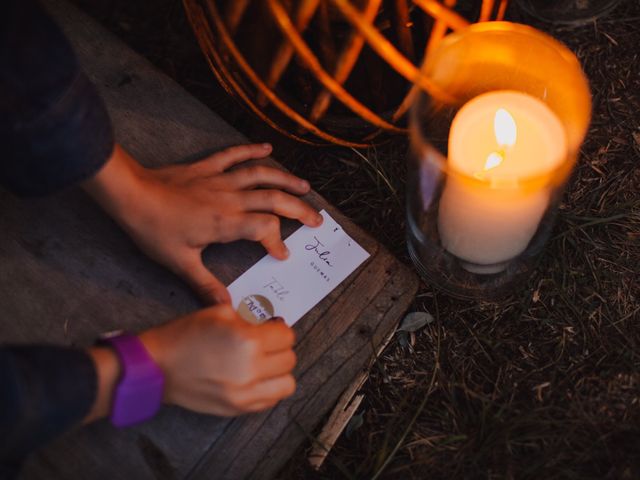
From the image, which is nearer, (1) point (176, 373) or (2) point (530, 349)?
(1) point (176, 373)

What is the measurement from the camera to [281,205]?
1.10 m

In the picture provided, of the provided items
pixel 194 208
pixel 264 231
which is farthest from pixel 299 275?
pixel 194 208

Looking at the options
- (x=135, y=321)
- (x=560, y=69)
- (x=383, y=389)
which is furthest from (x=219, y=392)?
(x=560, y=69)

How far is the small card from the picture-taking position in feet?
3.54

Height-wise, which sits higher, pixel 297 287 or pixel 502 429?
pixel 297 287

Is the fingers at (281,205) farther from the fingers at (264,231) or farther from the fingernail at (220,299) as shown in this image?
the fingernail at (220,299)

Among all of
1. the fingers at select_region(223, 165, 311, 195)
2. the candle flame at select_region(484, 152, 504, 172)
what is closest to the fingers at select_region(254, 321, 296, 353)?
the fingers at select_region(223, 165, 311, 195)

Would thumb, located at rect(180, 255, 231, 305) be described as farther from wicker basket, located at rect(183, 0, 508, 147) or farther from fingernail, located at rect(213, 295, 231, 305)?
wicker basket, located at rect(183, 0, 508, 147)

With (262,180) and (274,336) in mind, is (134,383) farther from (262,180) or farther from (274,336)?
(262,180)

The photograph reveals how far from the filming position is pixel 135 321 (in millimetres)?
1046

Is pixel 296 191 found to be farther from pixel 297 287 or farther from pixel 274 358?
pixel 274 358

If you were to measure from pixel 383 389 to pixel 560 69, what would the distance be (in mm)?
567

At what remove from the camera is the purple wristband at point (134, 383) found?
0.92 m

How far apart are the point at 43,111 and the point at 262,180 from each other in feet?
1.17
